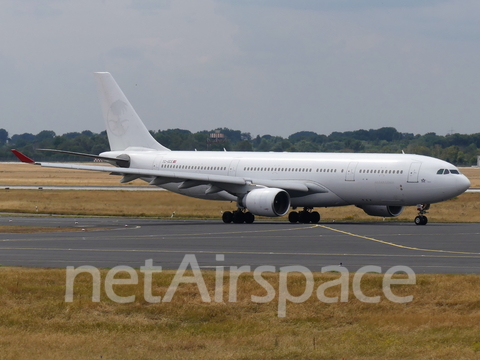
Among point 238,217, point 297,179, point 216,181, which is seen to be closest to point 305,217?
point 297,179

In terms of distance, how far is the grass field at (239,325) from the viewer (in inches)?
624

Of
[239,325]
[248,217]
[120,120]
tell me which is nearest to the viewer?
[239,325]

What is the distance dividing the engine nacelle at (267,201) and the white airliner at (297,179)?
53 mm

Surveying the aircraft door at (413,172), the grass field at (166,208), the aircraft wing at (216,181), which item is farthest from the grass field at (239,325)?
the grass field at (166,208)

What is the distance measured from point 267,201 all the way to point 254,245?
12703mm

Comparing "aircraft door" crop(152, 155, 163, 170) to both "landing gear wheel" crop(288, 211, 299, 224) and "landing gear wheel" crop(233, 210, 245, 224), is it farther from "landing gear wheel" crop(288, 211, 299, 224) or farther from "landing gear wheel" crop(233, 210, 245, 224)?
"landing gear wheel" crop(288, 211, 299, 224)

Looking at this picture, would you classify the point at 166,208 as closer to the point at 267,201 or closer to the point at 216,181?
the point at 216,181

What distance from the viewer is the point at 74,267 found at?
2528 cm

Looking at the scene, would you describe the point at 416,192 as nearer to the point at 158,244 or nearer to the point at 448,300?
the point at 158,244

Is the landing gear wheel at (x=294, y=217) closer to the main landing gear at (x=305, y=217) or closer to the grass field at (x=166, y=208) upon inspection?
the main landing gear at (x=305, y=217)

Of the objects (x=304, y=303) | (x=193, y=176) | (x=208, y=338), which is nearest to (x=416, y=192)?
(x=193, y=176)

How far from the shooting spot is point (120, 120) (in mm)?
58562

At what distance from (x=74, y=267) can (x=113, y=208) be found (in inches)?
1372

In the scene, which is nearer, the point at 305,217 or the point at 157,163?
the point at 305,217
